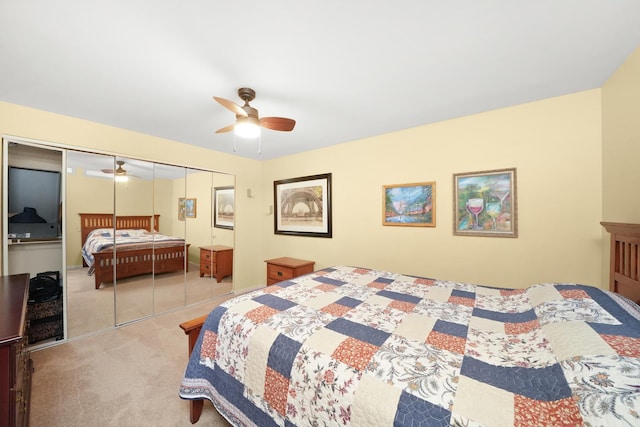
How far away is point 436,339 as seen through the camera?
1.13 metres

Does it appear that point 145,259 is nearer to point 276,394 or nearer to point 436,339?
point 276,394

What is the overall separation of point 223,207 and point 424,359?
357cm

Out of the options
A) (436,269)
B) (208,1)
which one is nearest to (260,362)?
(208,1)

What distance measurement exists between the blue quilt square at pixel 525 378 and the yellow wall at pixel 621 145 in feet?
5.01

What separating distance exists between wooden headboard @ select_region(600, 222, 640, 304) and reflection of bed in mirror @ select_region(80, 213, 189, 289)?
4359 millimetres

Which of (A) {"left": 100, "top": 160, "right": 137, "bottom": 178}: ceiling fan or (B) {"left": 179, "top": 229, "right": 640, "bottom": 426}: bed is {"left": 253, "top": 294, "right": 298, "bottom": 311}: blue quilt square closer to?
(B) {"left": 179, "top": 229, "right": 640, "bottom": 426}: bed

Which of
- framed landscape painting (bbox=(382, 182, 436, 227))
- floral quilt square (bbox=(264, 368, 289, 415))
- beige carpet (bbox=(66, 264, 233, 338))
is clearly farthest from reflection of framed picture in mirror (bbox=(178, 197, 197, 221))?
floral quilt square (bbox=(264, 368, 289, 415))

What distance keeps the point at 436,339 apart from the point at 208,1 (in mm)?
2060

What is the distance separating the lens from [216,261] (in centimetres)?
377

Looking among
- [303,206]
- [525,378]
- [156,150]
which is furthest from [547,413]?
[156,150]

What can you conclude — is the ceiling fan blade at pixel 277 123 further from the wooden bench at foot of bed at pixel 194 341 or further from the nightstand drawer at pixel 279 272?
the nightstand drawer at pixel 279 272

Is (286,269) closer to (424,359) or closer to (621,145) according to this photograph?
(424,359)

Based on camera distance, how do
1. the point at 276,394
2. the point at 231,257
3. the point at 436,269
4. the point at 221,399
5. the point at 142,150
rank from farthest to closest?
the point at 231,257
the point at 142,150
the point at 436,269
the point at 221,399
the point at 276,394

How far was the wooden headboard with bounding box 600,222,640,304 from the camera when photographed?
1.33m
